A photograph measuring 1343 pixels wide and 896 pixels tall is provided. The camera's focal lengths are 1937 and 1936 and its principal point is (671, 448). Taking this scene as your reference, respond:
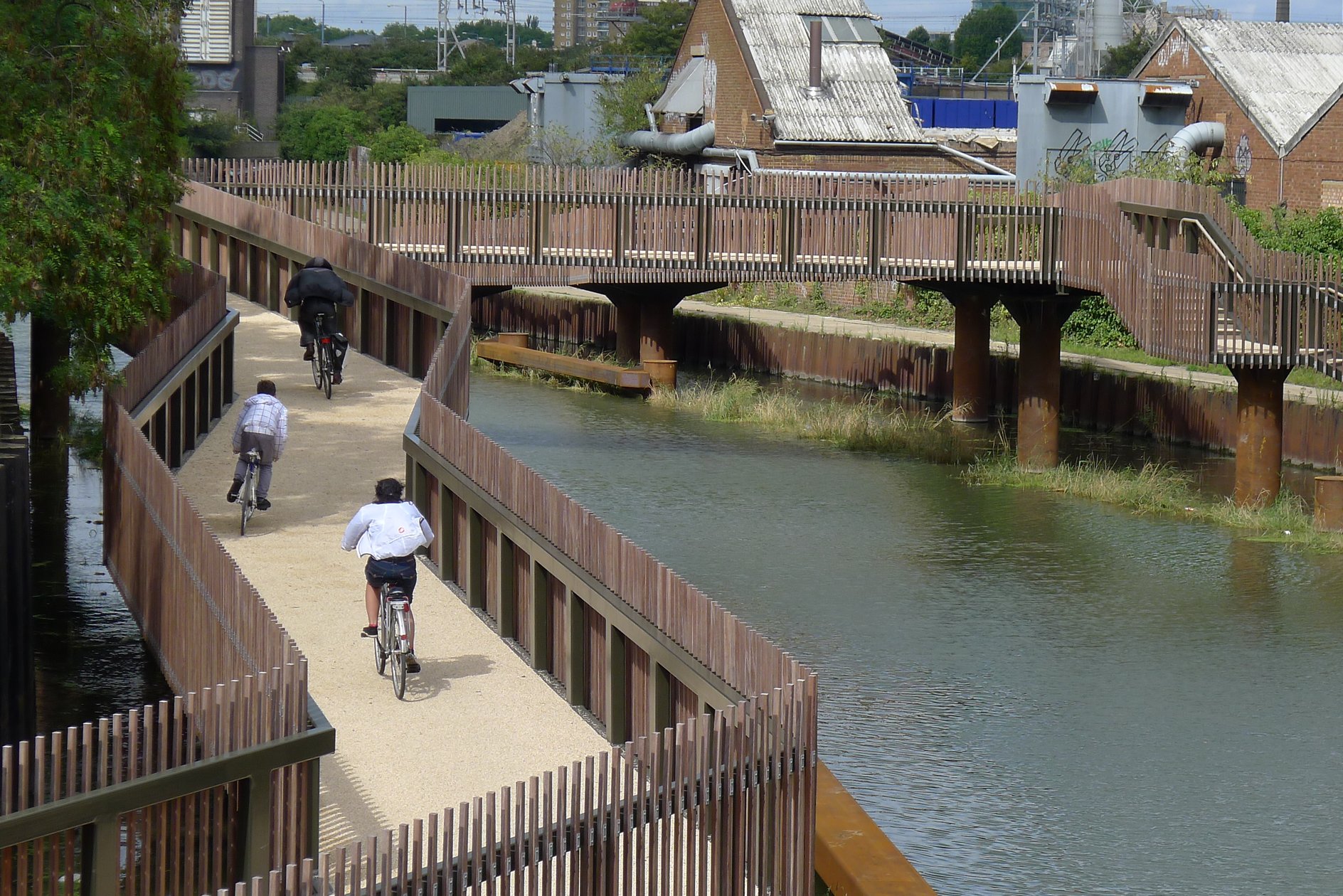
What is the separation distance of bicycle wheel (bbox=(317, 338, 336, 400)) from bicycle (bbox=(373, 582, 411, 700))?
10.5m

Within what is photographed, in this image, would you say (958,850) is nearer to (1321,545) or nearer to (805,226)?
(1321,545)

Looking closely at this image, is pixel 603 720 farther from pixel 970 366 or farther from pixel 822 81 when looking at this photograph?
pixel 822 81

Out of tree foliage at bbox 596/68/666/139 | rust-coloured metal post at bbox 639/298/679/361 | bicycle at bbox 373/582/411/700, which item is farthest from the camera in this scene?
tree foliage at bbox 596/68/666/139

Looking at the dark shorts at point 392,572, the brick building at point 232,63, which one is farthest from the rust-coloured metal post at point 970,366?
the brick building at point 232,63

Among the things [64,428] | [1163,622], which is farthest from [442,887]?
[64,428]

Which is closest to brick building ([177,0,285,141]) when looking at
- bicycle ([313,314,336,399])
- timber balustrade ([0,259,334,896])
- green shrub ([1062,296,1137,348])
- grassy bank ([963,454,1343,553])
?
green shrub ([1062,296,1137,348])

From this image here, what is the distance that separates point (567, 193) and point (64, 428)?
8.63m

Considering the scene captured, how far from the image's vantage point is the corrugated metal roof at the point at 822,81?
5734cm

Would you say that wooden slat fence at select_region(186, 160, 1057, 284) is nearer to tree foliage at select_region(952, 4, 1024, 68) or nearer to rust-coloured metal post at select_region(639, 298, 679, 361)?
rust-coloured metal post at select_region(639, 298, 679, 361)

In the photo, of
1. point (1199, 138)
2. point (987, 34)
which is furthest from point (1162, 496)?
point (987, 34)

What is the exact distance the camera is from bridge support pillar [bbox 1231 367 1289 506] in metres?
26.6

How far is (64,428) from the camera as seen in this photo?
95.0 ft

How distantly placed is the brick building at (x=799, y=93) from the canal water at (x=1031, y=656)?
2585 centimetres

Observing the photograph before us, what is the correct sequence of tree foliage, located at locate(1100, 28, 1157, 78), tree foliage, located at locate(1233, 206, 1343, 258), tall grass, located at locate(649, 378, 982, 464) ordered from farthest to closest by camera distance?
1. tree foliage, located at locate(1100, 28, 1157, 78)
2. tree foliage, located at locate(1233, 206, 1343, 258)
3. tall grass, located at locate(649, 378, 982, 464)
